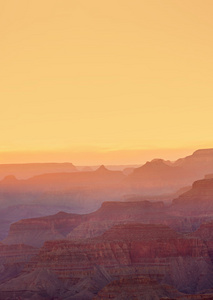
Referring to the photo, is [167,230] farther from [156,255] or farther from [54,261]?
[54,261]

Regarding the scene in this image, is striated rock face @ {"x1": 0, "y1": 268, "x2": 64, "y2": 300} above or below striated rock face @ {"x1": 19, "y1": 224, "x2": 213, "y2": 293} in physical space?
below

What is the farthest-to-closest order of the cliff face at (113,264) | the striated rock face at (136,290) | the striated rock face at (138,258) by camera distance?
the striated rock face at (138,258)
the cliff face at (113,264)
the striated rock face at (136,290)

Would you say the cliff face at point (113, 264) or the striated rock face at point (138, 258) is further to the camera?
the striated rock face at point (138, 258)

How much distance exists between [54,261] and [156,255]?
22.5 metres

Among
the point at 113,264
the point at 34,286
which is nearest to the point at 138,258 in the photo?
the point at 113,264

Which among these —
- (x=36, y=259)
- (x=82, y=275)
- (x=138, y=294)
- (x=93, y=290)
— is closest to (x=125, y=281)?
(x=138, y=294)

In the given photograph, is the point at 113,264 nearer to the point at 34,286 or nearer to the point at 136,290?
the point at 34,286

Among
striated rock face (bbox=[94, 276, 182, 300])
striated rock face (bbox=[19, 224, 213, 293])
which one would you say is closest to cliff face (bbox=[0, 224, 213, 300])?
striated rock face (bbox=[19, 224, 213, 293])

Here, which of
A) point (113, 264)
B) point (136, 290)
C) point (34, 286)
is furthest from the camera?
point (113, 264)

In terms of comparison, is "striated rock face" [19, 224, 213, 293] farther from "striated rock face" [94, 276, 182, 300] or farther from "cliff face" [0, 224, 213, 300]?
"striated rock face" [94, 276, 182, 300]

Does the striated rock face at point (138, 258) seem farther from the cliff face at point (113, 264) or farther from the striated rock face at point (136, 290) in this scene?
the striated rock face at point (136, 290)

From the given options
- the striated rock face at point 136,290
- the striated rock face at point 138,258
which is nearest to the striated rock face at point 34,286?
the striated rock face at point 138,258

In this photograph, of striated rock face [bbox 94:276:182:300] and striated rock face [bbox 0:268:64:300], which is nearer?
striated rock face [bbox 94:276:182:300]

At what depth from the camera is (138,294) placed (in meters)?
145
